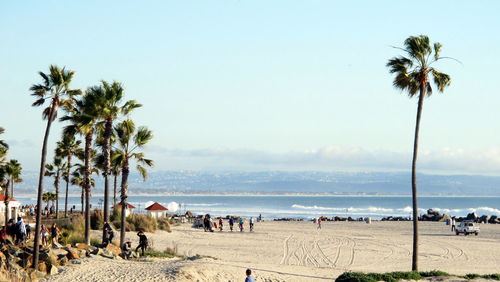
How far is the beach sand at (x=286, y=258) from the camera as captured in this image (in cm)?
2347

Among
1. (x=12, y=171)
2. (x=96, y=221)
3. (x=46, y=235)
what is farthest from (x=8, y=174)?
(x=46, y=235)

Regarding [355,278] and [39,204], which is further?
[39,204]

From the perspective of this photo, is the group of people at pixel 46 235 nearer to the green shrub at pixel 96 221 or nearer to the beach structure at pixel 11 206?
the green shrub at pixel 96 221

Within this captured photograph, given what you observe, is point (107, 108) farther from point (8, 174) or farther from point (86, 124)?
point (8, 174)

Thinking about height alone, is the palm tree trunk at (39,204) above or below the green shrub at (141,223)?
above

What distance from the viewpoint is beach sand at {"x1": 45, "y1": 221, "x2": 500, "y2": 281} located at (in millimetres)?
23469

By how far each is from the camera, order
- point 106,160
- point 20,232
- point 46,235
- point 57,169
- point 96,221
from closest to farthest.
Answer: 1. point 20,232
2. point 46,235
3. point 106,160
4. point 96,221
5. point 57,169

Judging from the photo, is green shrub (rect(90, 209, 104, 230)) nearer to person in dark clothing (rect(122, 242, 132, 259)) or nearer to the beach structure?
the beach structure

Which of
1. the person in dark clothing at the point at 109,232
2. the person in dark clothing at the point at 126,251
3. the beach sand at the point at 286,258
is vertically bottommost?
the beach sand at the point at 286,258

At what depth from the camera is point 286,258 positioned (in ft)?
113

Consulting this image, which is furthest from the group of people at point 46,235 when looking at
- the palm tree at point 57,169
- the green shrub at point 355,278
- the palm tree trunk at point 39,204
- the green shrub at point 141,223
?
the palm tree at point 57,169

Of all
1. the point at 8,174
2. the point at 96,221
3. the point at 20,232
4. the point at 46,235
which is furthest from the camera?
the point at 8,174

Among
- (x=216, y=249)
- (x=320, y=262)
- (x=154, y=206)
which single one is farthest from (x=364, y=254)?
(x=154, y=206)

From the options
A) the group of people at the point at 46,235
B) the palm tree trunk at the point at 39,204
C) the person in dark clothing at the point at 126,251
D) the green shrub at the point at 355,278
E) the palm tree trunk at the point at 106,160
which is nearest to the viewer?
the green shrub at the point at 355,278
